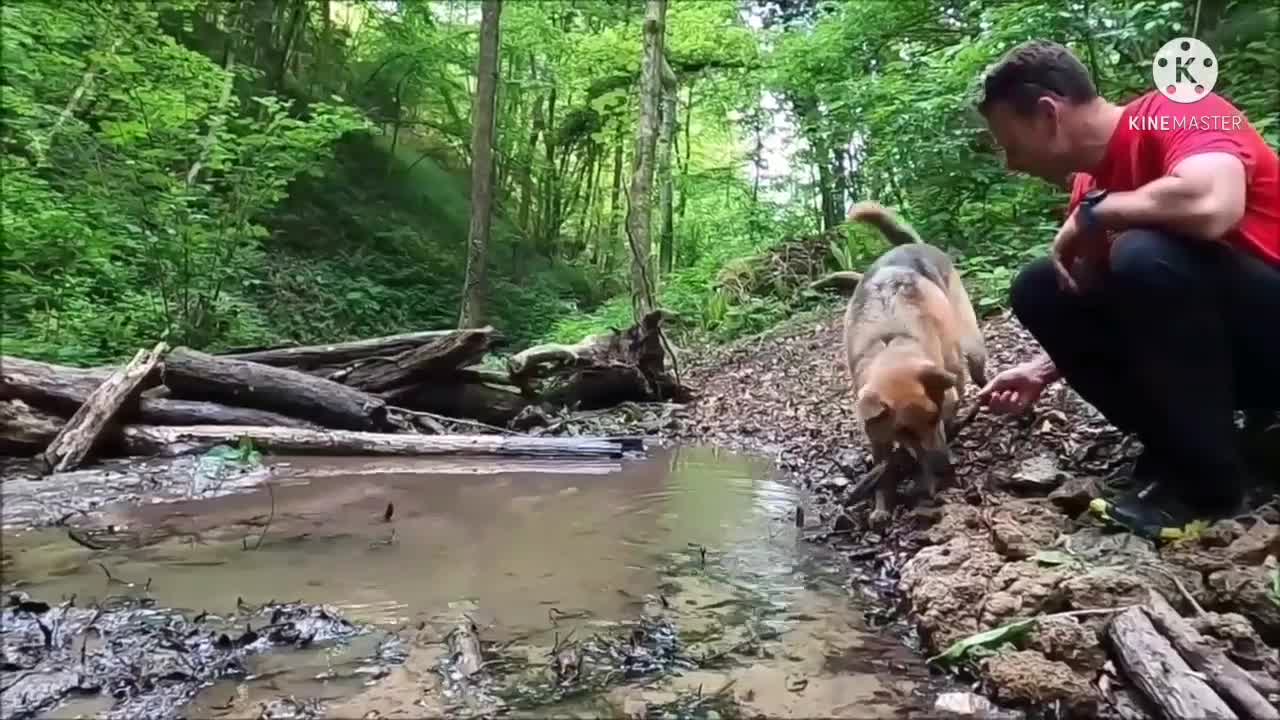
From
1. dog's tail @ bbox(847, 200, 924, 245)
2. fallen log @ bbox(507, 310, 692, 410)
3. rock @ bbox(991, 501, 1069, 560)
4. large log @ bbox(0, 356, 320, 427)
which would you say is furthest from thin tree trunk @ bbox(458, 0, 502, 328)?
rock @ bbox(991, 501, 1069, 560)

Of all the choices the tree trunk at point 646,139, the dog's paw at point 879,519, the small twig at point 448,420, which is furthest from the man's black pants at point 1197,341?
the tree trunk at point 646,139

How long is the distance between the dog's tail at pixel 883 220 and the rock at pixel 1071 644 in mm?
3584

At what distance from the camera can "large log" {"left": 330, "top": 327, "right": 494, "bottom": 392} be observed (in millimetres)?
6348

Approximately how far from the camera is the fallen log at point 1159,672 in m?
1.63

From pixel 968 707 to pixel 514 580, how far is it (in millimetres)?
1516

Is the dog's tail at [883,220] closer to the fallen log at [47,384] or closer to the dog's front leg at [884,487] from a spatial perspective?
the dog's front leg at [884,487]

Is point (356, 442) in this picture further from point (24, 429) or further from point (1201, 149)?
point (1201, 149)

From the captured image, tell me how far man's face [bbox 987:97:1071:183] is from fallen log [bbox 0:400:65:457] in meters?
→ 4.92

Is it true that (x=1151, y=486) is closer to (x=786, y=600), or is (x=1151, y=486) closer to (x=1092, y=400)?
(x=1092, y=400)

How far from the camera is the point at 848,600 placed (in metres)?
2.69

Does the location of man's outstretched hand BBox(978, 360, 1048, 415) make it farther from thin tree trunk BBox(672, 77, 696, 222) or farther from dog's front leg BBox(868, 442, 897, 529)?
thin tree trunk BBox(672, 77, 696, 222)

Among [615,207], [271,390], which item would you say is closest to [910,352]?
[271,390]

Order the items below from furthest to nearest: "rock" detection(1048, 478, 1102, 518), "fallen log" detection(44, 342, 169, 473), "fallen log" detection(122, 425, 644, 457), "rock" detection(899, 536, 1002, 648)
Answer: "fallen log" detection(122, 425, 644, 457) → "fallen log" detection(44, 342, 169, 473) → "rock" detection(1048, 478, 1102, 518) → "rock" detection(899, 536, 1002, 648)

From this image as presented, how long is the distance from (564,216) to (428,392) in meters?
13.1
